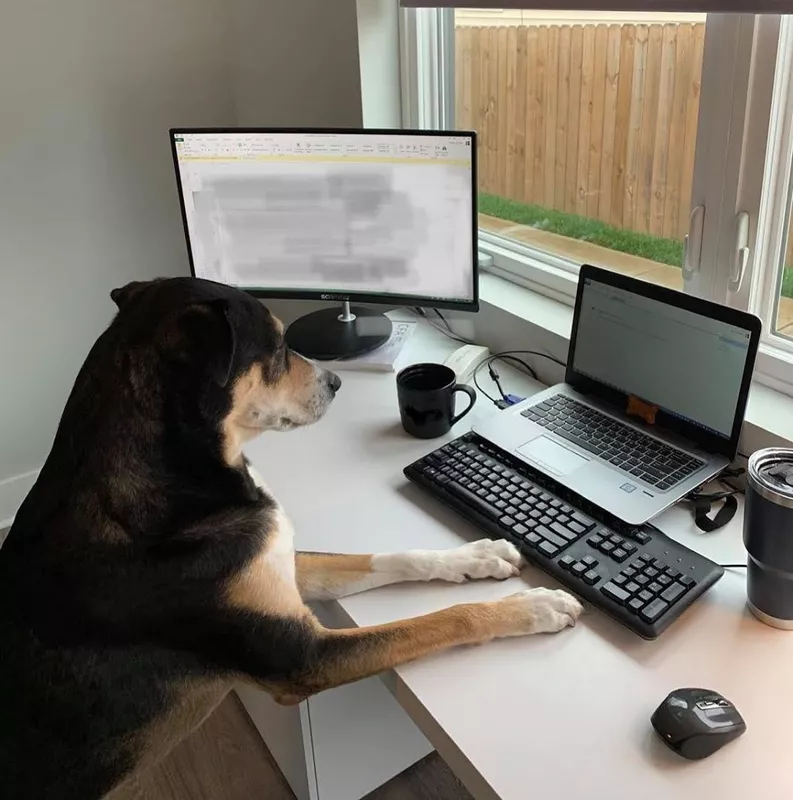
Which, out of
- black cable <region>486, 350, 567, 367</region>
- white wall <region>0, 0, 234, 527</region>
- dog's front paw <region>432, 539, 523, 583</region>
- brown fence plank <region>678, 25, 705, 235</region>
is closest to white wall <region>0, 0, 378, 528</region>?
white wall <region>0, 0, 234, 527</region>

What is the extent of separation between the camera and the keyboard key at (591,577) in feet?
3.56

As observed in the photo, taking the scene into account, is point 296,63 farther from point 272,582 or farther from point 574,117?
point 272,582

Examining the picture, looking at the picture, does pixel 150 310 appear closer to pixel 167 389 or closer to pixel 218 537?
pixel 167 389

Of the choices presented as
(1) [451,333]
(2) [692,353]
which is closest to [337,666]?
(2) [692,353]

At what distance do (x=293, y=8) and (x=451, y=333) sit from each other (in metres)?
0.95

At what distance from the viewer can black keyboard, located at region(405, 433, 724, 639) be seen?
3.45 ft

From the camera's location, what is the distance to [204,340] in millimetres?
1087

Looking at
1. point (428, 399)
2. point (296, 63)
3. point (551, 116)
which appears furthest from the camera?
point (296, 63)

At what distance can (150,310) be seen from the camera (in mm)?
1132

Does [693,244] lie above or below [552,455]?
above

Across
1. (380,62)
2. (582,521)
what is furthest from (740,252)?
(380,62)

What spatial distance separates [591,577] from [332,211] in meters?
0.98

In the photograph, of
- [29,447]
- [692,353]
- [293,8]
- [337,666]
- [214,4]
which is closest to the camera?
[337,666]

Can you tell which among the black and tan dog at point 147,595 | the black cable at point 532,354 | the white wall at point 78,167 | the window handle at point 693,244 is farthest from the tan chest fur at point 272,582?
the white wall at point 78,167
